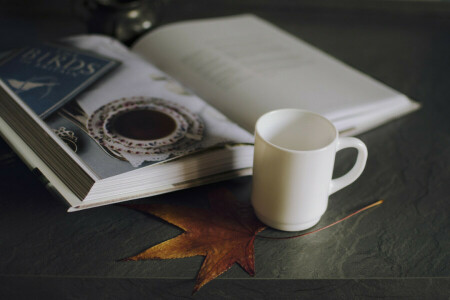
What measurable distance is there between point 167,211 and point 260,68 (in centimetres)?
34

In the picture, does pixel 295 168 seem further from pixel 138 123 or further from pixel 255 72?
pixel 255 72

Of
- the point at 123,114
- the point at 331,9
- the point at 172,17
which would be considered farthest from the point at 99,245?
the point at 331,9

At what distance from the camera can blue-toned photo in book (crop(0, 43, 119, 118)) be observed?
0.65 meters

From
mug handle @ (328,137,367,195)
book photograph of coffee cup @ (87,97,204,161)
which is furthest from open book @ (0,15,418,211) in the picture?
mug handle @ (328,137,367,195)

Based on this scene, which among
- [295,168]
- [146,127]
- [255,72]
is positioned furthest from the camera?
[255,72]

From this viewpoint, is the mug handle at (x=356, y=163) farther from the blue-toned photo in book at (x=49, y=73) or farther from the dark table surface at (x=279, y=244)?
the blue-toned photo in book at (x=49, y=73)

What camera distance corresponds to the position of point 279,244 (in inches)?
21.7

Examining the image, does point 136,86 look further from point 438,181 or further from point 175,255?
point 438,181

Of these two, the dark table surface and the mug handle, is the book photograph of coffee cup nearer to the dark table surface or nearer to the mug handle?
the dark table surface

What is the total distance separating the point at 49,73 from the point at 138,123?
0.19 m

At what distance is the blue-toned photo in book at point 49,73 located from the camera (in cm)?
65

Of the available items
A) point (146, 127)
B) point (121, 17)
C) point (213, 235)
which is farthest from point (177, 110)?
point (121, 17)

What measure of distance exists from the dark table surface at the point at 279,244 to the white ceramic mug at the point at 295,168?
3 centimetres

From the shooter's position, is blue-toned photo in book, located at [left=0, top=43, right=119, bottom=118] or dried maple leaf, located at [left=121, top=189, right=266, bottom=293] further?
blue-toned photo in book, located at [left=0, top=43, right=119, bottom=118]
